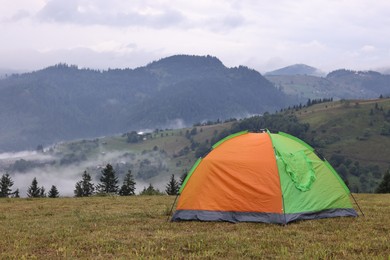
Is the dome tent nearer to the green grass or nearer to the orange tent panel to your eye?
the orange tent panel

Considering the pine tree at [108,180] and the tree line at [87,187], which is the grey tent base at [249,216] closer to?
the tree line at [87,187]

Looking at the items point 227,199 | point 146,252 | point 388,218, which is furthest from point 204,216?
point 388,218

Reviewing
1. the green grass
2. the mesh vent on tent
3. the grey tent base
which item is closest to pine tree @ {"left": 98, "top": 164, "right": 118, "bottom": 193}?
the green grass

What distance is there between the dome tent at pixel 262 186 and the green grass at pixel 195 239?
0.59 metres

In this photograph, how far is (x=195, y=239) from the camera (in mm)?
13297

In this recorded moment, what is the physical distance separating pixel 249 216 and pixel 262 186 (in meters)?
1.28

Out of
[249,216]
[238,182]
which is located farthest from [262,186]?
[249,216]

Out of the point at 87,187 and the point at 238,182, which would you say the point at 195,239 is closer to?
the point at 238,182

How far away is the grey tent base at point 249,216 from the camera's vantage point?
15875 millimetres

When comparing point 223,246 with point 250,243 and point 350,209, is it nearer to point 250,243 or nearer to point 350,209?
point 250,243

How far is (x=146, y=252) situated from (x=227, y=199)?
556cm

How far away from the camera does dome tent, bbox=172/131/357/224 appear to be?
53.2 feet

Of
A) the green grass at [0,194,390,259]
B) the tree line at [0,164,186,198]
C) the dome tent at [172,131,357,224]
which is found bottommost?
the tree line at [0,164,186,198]

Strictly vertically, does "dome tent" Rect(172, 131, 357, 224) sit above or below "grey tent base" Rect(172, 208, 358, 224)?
above
